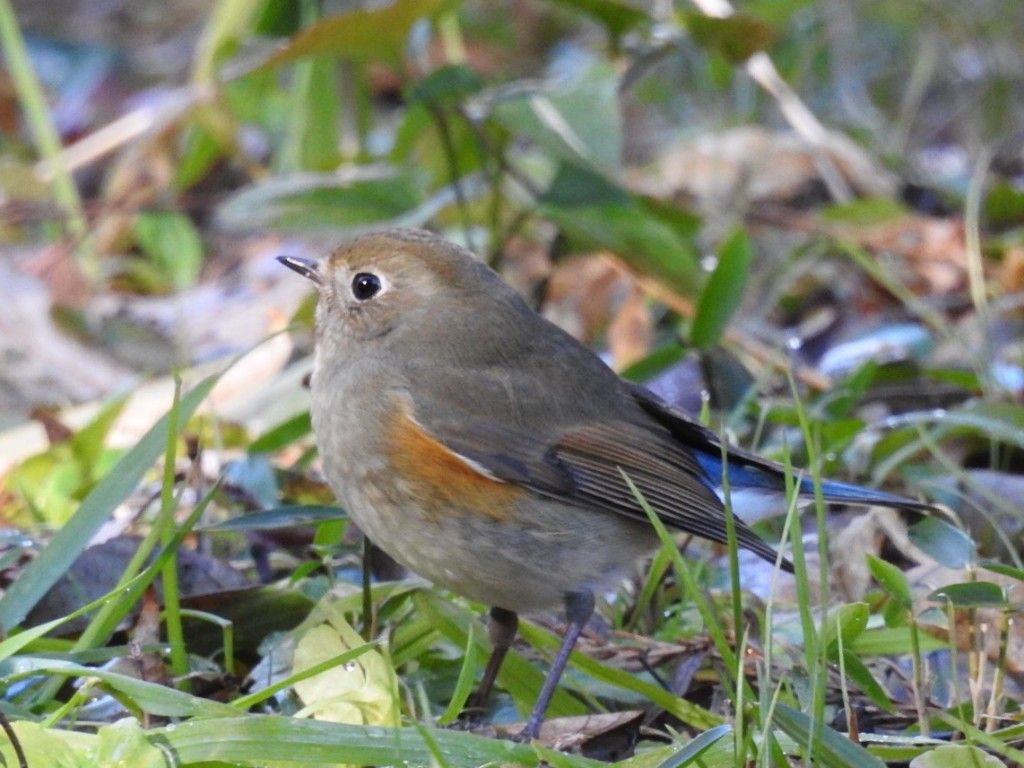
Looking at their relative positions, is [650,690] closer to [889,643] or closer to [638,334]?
[889,643]

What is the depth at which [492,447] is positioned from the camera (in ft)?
10.0

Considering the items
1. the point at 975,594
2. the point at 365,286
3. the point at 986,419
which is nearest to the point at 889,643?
the point at 975,594

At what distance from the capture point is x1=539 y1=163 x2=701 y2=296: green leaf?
4.44 metres

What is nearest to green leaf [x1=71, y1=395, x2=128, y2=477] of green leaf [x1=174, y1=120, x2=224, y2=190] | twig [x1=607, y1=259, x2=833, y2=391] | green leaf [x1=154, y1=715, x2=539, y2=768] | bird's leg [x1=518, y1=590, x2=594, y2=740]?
bird's leg [x1=518, y1=590, x2=594, y2=740]

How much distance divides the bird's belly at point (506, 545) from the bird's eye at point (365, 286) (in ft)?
1.75

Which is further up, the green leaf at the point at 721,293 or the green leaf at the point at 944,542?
the green leaf at the point at 721,293

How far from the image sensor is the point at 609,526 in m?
3.04

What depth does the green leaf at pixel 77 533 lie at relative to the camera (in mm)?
2758

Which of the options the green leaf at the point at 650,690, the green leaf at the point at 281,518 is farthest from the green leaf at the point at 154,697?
the green leaf at the point at 650,690

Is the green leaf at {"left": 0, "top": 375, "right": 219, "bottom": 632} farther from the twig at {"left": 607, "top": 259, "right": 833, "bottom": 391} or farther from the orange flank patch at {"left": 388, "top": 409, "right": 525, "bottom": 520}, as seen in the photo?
the twig at {"left": 607, "top": 259, "right": 833, "bottom": 391}

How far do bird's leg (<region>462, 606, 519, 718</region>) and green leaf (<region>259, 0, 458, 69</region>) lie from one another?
1.90 m

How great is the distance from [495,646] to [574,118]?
1800 millimetres

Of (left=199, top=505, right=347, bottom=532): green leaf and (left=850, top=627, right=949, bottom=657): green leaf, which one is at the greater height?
(left=199, top=505, right=347, bottom=532): green leaf

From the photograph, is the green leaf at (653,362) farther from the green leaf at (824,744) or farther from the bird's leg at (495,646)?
the green leaf at (824,744)
